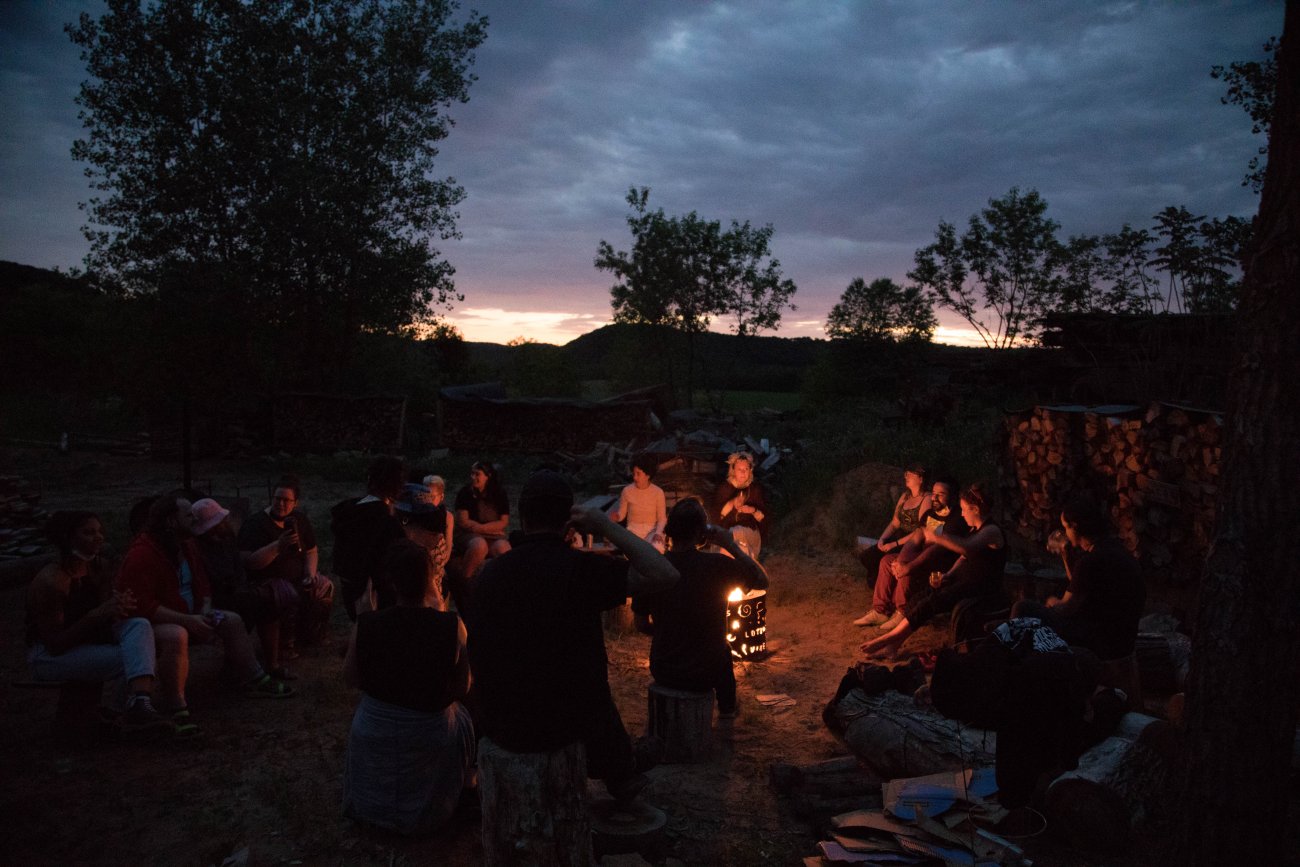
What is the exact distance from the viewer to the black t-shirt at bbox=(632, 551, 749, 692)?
4875mm

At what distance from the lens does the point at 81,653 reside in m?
4.79

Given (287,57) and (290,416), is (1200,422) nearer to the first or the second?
(290,416)

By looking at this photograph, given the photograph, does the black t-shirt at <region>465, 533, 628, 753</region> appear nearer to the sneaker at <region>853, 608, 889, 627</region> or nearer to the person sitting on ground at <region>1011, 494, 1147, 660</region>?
the person sitting on ground at <region>1011, 494, 1147, 660</region>

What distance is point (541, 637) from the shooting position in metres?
3.01

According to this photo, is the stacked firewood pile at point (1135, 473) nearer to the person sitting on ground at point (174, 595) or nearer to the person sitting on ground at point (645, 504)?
the person sitting on ground at point (645, 504)

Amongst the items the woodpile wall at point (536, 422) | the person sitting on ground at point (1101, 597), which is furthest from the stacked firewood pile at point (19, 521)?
the woodpile wall at point (536, 422)

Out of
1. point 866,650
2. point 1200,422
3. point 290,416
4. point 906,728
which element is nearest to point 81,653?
point 906,728

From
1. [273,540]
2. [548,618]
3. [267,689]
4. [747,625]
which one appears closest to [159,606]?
[267,689]

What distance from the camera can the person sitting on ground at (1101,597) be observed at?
4602mm

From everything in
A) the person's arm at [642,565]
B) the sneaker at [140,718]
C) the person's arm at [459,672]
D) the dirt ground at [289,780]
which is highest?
the person's arm at [642,565]

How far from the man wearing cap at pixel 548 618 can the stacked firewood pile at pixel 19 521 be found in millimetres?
8456

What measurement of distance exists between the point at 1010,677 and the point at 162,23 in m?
24.7

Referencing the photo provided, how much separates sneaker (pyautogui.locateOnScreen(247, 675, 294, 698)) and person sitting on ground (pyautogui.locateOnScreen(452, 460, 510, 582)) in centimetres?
161

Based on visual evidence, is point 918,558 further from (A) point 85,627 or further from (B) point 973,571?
(A) point 85,627
